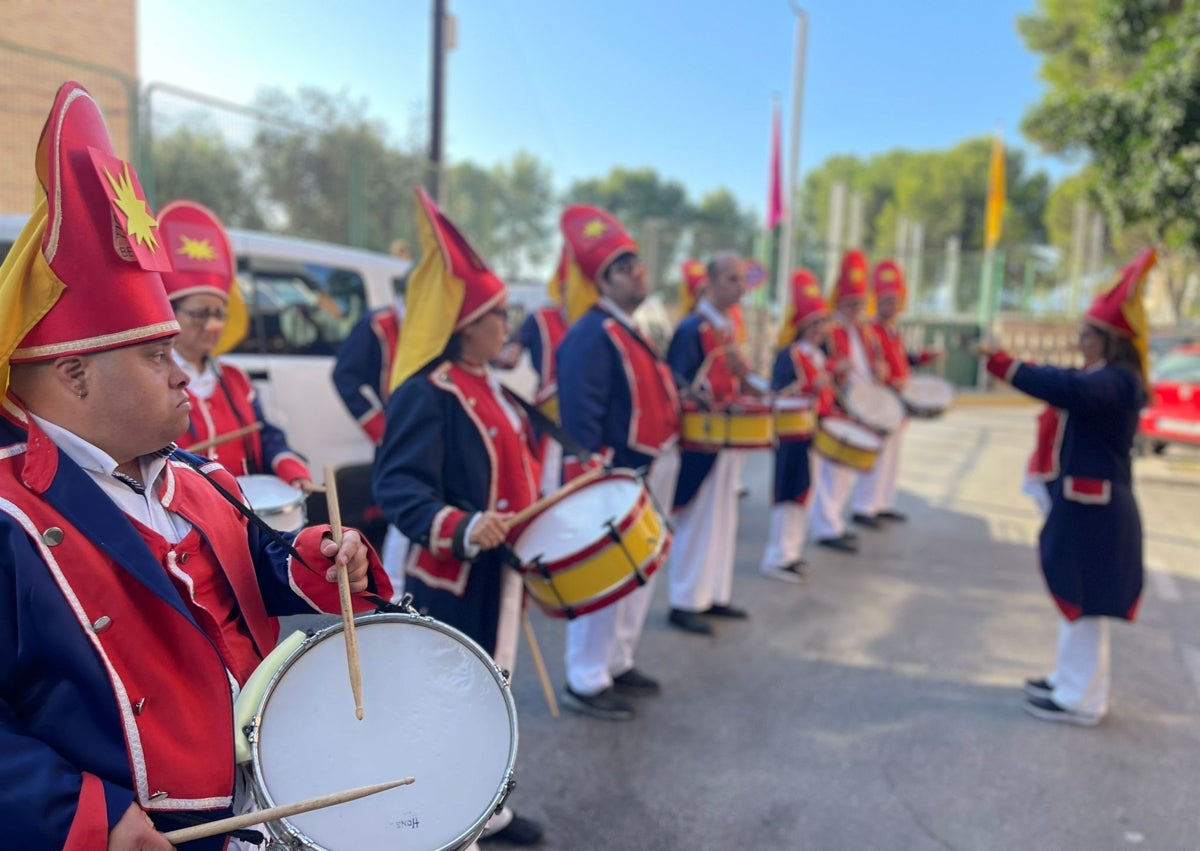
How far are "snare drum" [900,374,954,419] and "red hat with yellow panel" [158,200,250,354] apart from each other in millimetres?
6065

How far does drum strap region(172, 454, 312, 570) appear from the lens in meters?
1.78

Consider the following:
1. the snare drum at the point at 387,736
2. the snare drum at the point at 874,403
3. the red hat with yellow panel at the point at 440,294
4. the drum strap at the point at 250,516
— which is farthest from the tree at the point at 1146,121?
the drum strap at the point at 250,516

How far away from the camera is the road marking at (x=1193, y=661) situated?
4770 mm

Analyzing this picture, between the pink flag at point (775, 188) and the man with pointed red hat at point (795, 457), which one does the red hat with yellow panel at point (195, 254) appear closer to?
the man with pointed red hat at point (795, 457)

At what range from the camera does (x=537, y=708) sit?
4.27m

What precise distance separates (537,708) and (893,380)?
5066mm

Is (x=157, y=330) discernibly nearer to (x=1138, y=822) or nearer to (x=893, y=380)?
(x=1138, y=822)

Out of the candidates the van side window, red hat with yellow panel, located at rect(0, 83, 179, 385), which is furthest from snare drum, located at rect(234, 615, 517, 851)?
the van side window

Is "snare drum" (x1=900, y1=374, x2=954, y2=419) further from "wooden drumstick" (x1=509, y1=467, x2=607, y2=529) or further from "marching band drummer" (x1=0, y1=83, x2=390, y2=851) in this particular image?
"marching band drummer" (x1=0, y1=83, x2=390, y2=851)

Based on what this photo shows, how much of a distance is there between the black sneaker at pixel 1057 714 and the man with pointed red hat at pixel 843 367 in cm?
301

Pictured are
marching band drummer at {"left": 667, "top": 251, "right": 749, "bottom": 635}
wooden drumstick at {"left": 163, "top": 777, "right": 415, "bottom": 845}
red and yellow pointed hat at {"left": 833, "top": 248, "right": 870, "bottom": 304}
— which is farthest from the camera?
red and yellow pointed hat at {"left": 833, "top": 248, "right": 870, "bottom": 304}

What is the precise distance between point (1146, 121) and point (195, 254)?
35.0 feet

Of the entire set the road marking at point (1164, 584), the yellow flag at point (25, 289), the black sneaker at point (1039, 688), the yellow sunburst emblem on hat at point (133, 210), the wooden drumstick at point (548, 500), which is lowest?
the road marking at point (1164, 584)

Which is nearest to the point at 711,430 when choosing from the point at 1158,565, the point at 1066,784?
the point at 1066,784
